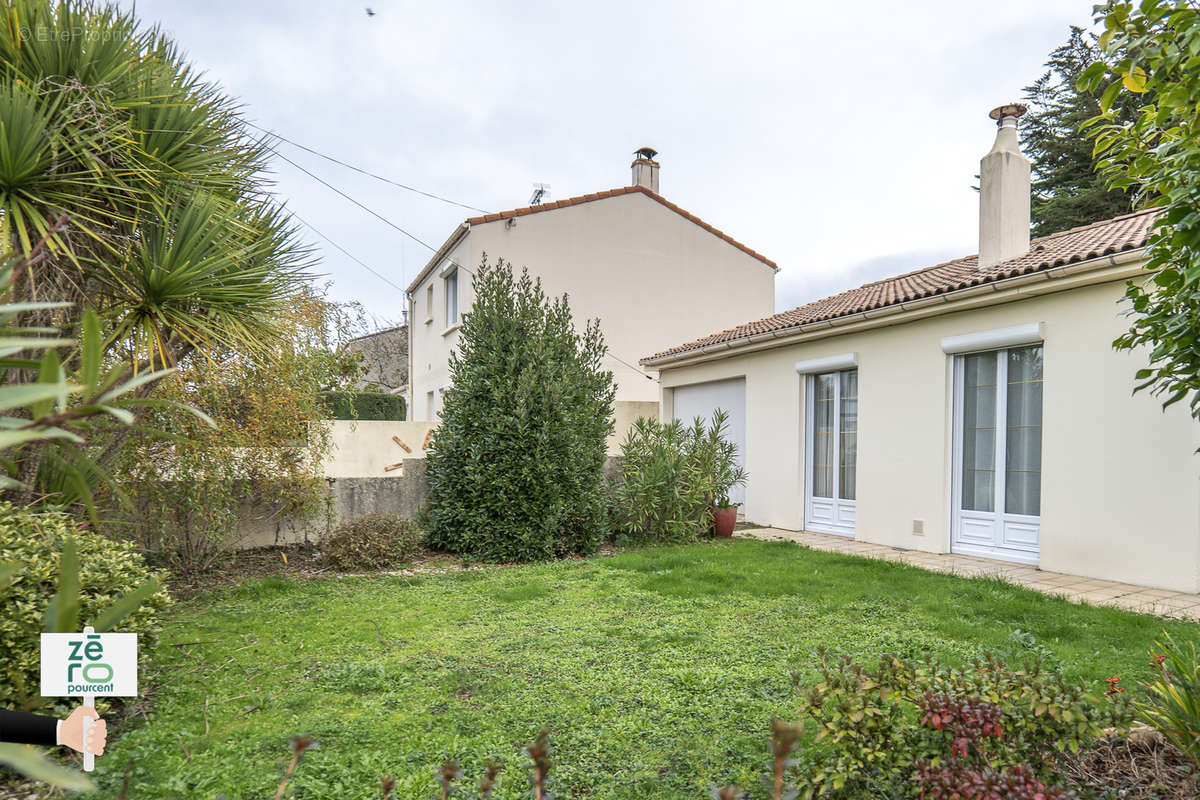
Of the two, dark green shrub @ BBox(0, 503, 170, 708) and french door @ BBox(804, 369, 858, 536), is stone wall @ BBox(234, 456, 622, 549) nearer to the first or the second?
french door @ BBox(804, 369, 858, 536)

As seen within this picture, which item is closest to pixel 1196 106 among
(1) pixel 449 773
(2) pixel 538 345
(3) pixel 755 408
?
(1) pixel 449 773

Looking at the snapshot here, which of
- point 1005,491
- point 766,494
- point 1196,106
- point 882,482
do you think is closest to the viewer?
point 1196,106

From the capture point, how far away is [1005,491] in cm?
820

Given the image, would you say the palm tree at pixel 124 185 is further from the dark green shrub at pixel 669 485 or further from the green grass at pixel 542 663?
the dark green shrub at pixel 669 485

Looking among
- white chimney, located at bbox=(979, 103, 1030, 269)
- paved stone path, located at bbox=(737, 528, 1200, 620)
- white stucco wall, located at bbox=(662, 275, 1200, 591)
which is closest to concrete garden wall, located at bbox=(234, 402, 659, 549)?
paved stone path, located at bbox=(737, 528, 1200, 620)

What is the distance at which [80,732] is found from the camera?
128 cm

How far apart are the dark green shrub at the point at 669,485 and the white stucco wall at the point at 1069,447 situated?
7.33 feet

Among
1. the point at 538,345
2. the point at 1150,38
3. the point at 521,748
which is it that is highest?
the point at 1150,38

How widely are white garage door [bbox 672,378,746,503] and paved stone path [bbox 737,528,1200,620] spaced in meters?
2.84

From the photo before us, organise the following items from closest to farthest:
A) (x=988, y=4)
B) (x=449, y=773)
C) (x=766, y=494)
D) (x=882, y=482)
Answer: (x=449, y=773) → (x=988, y=4) → (x=882, y=482) → (x=766, y=494)

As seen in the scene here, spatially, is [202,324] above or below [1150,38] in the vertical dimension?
below

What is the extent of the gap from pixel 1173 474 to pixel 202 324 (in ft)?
28.5

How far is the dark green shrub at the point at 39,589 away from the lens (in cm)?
333

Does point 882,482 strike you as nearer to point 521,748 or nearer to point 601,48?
point 521,748
